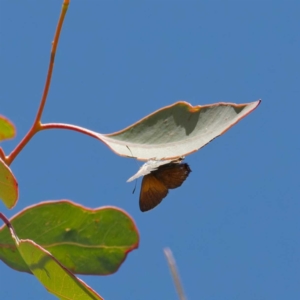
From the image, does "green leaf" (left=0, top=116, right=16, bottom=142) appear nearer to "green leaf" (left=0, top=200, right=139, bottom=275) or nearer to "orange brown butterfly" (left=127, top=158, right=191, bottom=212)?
"green leaf" (left=0, top=200, right=139, bottom=275)

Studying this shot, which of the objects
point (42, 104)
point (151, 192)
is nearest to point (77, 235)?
point (151, 192)

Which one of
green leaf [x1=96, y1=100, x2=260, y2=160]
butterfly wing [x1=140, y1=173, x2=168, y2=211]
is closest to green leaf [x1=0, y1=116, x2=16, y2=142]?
green leaf [x1=96, y1=100, x2=260, y2=160]

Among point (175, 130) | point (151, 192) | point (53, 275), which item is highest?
point (175, 130)

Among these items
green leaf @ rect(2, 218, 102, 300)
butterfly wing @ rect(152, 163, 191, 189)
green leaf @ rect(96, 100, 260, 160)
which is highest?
green leaf @ rect(96, 100, 260, 160)

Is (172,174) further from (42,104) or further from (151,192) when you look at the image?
(42,104)

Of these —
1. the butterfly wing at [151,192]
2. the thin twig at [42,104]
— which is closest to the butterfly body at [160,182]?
the butterfly wing at [151,192]

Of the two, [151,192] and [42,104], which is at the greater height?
[42,104]

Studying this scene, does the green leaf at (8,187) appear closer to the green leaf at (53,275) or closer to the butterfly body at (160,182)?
the green leaf at (53,275)
